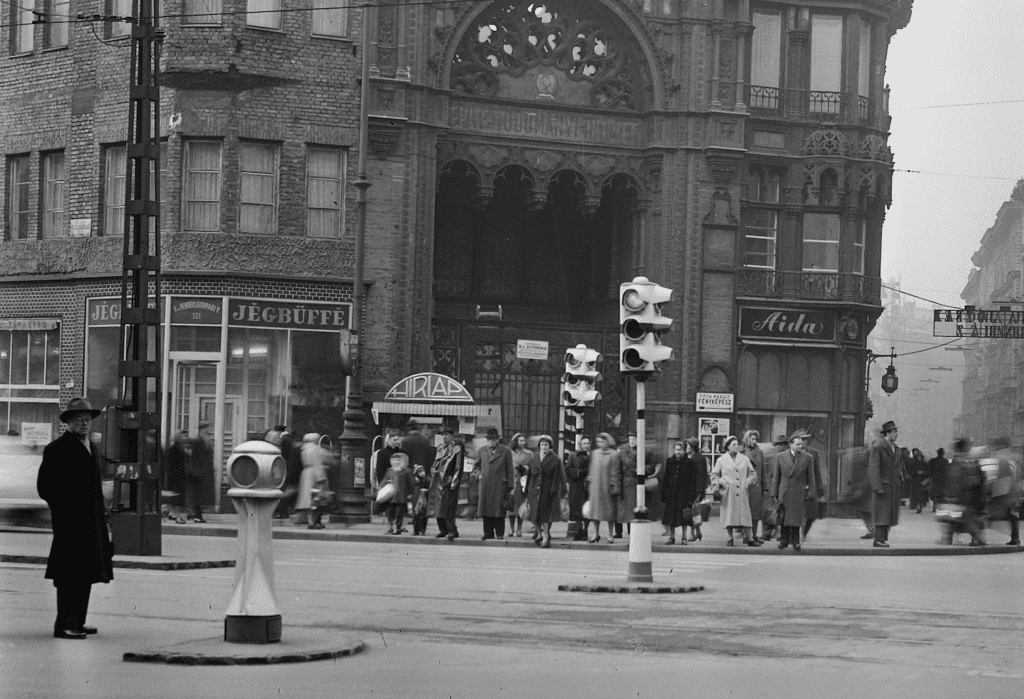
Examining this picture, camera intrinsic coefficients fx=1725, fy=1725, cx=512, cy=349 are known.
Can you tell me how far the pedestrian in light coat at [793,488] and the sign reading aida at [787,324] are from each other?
14.8 m

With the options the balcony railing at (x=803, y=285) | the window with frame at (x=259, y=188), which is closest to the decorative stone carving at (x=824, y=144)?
the balcony railing at (x=803, y=285)

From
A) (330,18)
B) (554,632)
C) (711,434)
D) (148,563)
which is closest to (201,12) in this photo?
(330,18)

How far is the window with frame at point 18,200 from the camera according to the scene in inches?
1533

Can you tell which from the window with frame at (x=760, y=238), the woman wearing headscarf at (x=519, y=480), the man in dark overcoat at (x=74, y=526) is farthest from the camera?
the window with frame at (x=760, y=238)

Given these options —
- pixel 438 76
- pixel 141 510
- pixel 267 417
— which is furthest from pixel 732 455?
pixel 438 76

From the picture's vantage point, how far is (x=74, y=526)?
40.4 ft

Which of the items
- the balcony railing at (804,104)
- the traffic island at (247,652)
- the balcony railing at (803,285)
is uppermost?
the balcony railing at (804,104)

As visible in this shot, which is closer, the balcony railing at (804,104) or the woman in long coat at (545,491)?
the woman in long coat at (545,491)

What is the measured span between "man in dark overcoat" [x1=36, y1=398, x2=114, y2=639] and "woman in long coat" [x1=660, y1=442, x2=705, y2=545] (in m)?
15.3

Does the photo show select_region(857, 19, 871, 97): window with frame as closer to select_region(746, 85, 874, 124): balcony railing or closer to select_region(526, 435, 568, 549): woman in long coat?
select_region(746, 85, 874, 124): balcony railing

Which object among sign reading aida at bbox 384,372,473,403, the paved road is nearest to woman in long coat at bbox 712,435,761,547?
the paved road

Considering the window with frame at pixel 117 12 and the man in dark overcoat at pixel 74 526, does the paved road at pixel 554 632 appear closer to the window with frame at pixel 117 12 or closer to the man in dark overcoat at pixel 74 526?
the man in dark overcoat at pixel 74 526

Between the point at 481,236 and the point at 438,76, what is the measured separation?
580 centimetres

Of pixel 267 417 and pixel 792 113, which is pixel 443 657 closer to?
pixel 267 417
